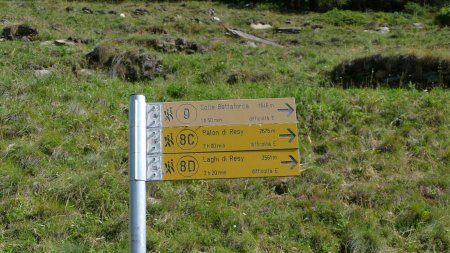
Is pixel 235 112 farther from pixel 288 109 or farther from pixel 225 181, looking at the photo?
pixel 225 181

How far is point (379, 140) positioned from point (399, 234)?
216 centimetres

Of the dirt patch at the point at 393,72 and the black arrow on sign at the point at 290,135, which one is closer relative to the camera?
the black arrow on sign at the point at 290,135

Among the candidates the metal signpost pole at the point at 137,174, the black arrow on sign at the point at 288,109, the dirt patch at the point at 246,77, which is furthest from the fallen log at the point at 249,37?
the metal signpost pole at the point at 137,174

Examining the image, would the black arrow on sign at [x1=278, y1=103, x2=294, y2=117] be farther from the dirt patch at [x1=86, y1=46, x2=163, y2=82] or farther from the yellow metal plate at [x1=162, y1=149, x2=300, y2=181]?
the dirt patch at [x1=86, y1=46, x2=163, y2=82]

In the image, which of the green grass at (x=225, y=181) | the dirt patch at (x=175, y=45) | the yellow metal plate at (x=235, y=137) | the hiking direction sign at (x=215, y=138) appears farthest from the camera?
the dirt patch at (x=175, y=45)

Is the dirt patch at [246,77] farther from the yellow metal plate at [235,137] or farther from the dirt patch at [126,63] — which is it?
the yellow metal plate at [235,137]

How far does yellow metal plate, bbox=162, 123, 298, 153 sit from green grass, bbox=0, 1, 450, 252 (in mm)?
2317

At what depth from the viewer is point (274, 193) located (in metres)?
6.59

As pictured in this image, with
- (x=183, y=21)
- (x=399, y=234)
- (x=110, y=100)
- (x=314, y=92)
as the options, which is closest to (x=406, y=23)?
(x=183, y=21)

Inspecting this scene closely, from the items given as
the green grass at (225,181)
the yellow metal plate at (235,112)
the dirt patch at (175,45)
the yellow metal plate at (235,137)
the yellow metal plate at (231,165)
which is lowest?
the dirt patch at (175,45)

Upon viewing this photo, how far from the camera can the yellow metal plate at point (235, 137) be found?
3.28 m

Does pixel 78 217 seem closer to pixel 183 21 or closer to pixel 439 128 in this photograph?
pixel 439 128

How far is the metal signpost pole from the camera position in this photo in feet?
9.72

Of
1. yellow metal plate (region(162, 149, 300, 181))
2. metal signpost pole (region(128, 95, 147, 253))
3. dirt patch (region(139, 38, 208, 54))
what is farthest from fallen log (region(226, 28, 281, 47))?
metal signpost pole (region(128, 95, 147, 253))
